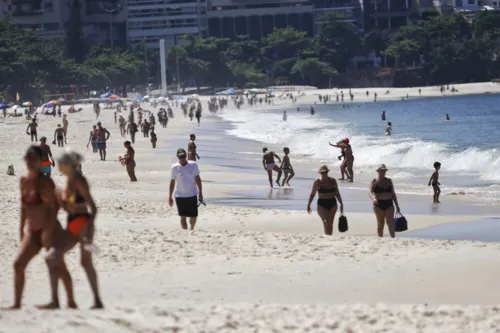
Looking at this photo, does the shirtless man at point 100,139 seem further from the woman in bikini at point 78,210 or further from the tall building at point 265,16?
the tall building at point 265,16

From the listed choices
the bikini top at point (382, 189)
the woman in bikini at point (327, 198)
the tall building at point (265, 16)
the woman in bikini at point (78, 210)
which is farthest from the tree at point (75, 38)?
the woman in bikini at point (78, 210)

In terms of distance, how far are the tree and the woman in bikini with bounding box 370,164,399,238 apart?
141657 millimetres

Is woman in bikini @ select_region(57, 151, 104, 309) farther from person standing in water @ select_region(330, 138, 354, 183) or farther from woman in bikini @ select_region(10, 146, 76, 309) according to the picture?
person standing in water @ select_region(330, 138, 354, 183)

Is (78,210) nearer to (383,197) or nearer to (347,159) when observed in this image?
(383,197)

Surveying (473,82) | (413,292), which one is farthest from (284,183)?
(473,82)

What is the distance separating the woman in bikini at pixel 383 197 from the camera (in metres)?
14.2

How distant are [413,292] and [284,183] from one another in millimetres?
13747

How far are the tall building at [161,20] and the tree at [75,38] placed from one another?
60.0 feet

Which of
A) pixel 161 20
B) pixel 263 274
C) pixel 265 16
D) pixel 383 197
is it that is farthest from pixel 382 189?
pixel 161 20

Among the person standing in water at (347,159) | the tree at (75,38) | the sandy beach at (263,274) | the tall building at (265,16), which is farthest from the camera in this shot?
the tall building at (265,16)

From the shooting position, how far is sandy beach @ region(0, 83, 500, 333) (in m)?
8.80

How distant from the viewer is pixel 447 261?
12.4m

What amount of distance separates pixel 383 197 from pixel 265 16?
162434 mm

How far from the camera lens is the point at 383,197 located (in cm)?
1428
